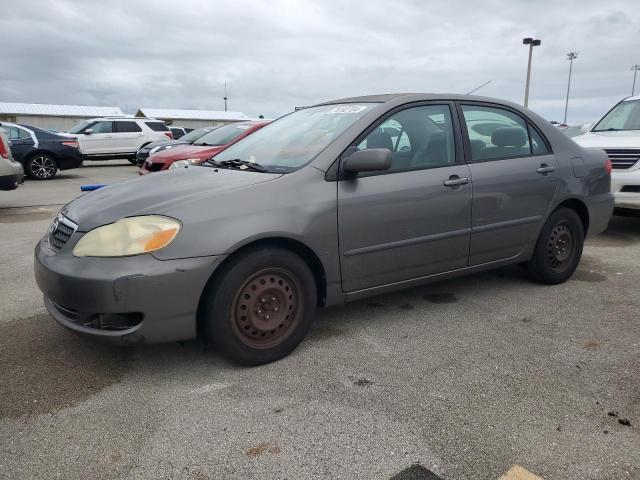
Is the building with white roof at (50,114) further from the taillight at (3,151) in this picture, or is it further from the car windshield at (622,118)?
the car windshield at (622,118)

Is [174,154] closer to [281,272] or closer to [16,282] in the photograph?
[16,282]

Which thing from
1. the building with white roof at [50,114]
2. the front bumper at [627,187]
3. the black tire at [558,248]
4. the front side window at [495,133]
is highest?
the building with white roof at [50,114]

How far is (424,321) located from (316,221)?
3.87ft

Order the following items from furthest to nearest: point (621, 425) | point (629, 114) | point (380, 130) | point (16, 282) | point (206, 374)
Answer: point (629, 114), point (16, 282), point (380, 130), point (206, 374), point (621, 425)

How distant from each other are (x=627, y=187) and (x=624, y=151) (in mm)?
447

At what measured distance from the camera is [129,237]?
268 centimetres

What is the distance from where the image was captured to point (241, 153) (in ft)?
12.4

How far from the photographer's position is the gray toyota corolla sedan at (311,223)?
2.68 m

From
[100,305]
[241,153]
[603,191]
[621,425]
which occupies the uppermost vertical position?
[241,153]

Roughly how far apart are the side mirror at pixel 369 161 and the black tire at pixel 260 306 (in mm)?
633

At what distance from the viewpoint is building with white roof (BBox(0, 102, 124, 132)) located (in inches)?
1896

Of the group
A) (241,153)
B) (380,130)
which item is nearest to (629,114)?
(380,130)

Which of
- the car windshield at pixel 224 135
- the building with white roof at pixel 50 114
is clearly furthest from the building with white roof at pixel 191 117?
the car windshield at pixel 224 135

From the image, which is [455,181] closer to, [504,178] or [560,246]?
[504,178]
